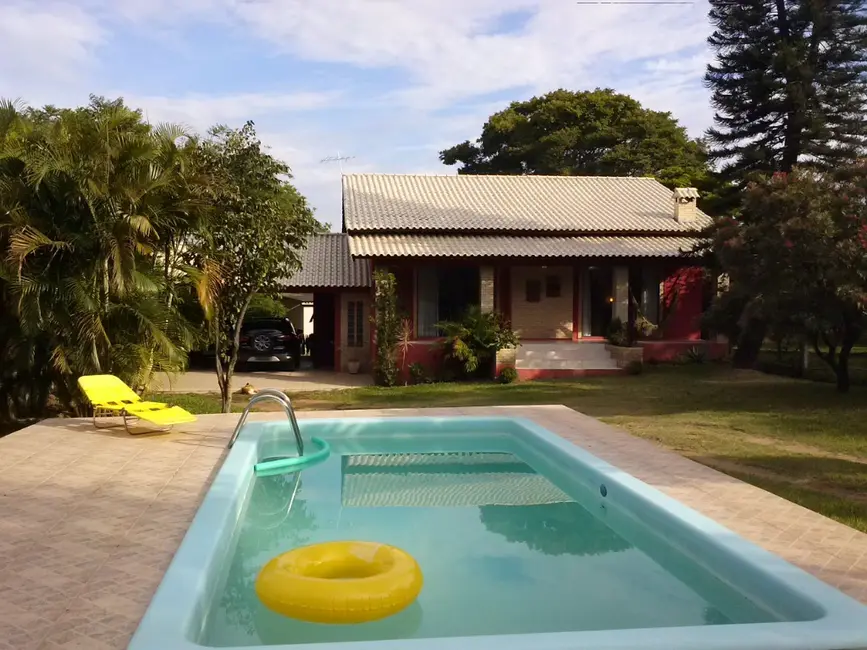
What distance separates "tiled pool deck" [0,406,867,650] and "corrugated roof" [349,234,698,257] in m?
9.54

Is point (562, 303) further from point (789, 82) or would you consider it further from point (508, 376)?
point (789, 82)

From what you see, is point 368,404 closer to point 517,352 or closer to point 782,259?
point 517,352

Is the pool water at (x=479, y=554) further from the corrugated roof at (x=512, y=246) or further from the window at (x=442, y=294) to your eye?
the window at (x=442, y=294)

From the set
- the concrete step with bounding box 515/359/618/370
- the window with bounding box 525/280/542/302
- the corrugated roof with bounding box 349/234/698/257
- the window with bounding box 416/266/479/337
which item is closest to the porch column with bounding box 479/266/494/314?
the corrugated roof with bounding box 349/234/698/257

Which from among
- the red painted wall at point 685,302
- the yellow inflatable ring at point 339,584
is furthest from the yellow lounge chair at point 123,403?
the red painted wall at point 685,302

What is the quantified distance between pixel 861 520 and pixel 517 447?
4.72m

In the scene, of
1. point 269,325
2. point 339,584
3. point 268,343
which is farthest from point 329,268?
point 339,584

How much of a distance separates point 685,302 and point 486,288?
6401mm

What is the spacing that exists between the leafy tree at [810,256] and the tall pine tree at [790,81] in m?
8.99

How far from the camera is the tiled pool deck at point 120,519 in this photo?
453 centimetres

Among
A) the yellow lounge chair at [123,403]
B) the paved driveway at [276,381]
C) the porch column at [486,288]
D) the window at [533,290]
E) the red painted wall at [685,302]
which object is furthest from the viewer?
the red painted wall at [685,302]

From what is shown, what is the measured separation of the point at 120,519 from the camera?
21.0 feet

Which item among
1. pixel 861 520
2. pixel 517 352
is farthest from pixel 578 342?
pixel 861 520

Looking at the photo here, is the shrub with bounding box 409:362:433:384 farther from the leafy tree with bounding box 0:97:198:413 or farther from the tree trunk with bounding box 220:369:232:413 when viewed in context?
the leafy tree with bounding box 0:97:198:413
